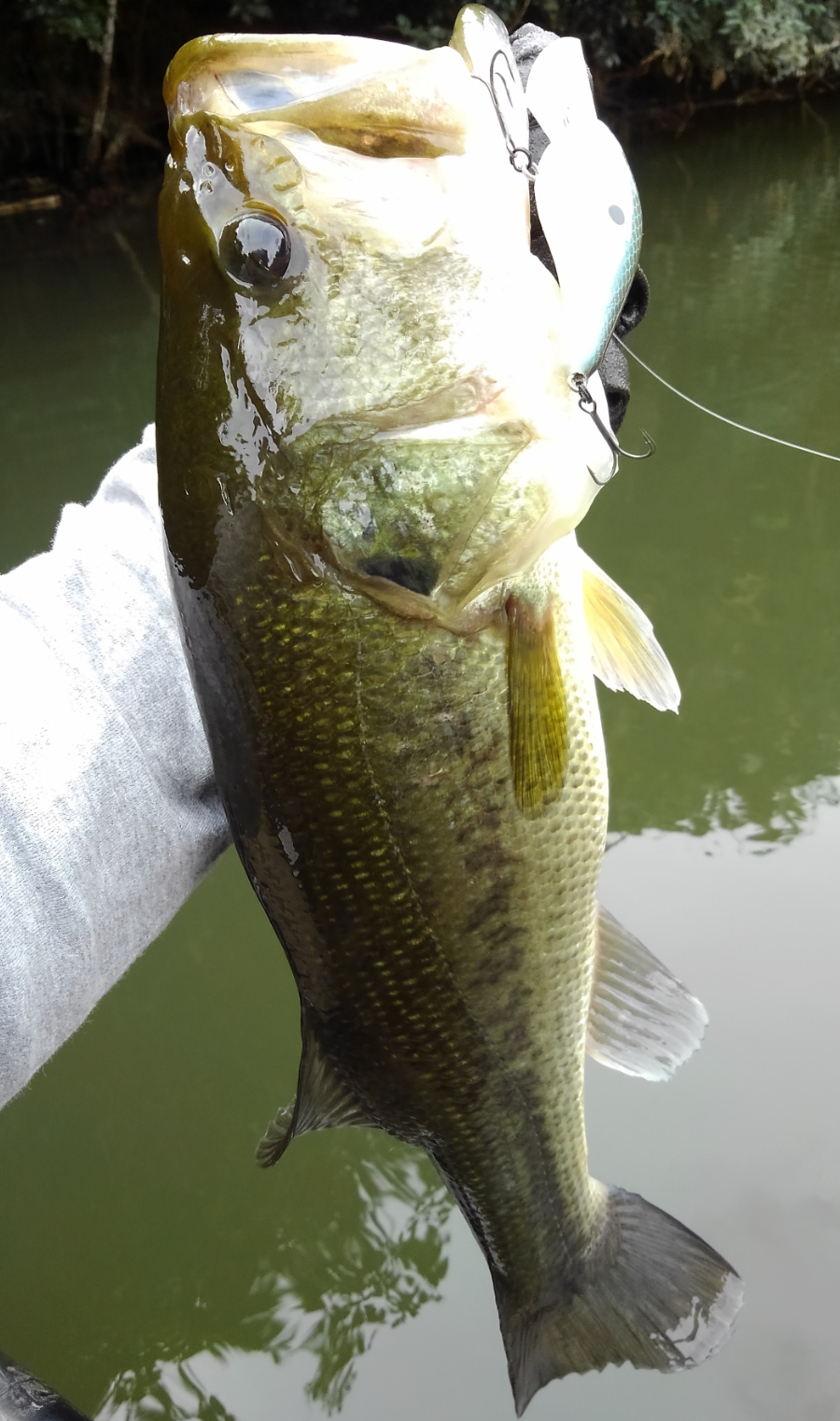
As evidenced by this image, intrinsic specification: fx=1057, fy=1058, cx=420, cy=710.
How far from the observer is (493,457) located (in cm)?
99

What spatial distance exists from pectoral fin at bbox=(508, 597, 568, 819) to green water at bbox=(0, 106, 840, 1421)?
4.57ft

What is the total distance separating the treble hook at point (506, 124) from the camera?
0.97 meters

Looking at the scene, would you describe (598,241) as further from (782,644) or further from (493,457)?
(782,644)

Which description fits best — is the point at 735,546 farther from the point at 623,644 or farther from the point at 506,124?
the point at 506,124

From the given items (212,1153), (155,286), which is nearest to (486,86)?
(212,1153)

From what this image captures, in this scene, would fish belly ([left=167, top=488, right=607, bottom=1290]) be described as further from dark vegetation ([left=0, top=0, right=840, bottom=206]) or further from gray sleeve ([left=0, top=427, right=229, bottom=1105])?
dark vegetation ([left=0, top=0, right=840, bottom=206])

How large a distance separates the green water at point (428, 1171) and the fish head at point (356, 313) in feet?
5.31

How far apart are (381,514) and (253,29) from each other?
14.8 metres

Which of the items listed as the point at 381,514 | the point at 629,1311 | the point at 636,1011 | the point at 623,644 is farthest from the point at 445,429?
the point at 629,1311

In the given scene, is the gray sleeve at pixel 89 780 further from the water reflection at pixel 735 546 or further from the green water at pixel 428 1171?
the water reflection at pixel 735 546

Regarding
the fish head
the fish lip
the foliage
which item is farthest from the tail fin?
the foliage

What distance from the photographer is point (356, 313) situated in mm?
950

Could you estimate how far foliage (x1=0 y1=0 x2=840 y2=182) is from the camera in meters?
11.9

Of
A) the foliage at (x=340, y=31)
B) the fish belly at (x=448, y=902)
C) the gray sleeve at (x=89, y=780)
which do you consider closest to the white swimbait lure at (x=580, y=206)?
the fish belly at (x=448, y=902)
